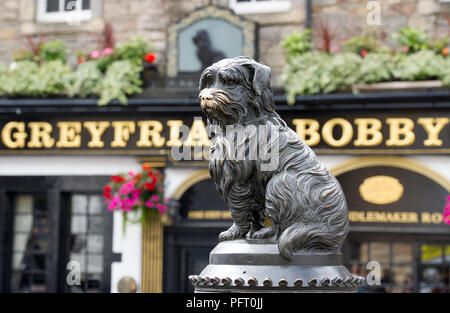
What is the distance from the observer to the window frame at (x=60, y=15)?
1122cm

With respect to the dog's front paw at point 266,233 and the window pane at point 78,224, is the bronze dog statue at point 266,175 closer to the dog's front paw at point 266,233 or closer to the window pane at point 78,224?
the dog's front paw at point 266,233

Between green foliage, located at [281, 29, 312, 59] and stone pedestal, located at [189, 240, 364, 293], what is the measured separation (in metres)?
6.73

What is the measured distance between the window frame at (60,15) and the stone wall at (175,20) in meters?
0.07

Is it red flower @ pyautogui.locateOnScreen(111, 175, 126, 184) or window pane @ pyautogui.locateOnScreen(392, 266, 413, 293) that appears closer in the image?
window pane @ pyautogui.locateOnScreen(392, 266, 413, 293)

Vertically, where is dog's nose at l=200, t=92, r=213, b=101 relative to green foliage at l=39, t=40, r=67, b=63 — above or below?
below

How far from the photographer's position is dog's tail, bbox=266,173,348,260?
3.44m

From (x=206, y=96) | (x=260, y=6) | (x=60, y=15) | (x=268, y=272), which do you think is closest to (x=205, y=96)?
(x=206, y=96)

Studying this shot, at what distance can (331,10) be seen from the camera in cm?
1039

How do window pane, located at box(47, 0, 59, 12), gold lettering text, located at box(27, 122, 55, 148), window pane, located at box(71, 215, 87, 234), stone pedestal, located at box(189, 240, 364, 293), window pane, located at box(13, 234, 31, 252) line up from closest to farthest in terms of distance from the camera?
stone pedestal, located at box(189, 240, 364, 293)
gold lettering text, located at box(27, 122, 55, 148)
window pane, located at box(71, 215, 87, 234)
window pane, located at box(13, 234, 31, 252)
window pane, located at box(47, 0, 59, 12)

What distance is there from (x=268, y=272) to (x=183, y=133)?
23.4ft

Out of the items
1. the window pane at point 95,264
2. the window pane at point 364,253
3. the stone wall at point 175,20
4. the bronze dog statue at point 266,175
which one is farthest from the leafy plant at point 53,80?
the bronze dog statue at point 266,175

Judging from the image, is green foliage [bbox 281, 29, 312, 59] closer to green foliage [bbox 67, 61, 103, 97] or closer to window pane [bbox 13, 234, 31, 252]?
green foliage [bbox 67, 61, 103, 97]

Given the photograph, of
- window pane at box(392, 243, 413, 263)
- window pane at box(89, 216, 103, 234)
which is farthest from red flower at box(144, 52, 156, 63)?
window pane at box(392, 243, 413, 263)

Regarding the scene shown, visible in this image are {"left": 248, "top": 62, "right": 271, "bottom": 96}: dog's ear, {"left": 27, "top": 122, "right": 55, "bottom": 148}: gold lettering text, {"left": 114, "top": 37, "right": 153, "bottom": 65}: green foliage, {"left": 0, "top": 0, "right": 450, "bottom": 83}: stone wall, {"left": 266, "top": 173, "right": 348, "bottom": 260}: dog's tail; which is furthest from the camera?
{"left": 27, "top": 122, "right": 55, "bottom": 148}: gold lettering text
